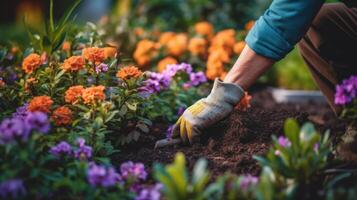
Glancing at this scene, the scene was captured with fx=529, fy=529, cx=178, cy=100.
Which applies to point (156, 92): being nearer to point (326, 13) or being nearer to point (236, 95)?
point (236, 95)

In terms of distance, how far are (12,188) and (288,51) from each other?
1.32 m

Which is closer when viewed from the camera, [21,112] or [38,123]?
[38,123]

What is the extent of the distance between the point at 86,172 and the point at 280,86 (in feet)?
11.6

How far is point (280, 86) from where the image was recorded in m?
5.29

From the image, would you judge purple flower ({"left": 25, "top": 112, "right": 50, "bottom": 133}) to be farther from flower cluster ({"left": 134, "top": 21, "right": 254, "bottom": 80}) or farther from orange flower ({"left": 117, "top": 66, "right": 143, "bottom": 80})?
flower cluster ({"left": 134, "top": 21, "right": 254, "bottom": 80})

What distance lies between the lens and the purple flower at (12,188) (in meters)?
1.87

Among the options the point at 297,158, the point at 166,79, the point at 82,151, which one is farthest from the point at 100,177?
the point at 166,79

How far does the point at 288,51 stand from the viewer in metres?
2.41

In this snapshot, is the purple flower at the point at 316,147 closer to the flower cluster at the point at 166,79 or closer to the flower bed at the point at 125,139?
the flower bed at the point at 125,139

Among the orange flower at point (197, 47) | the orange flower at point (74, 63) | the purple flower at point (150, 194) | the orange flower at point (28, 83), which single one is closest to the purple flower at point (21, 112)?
the orange flower at point (28, 83)

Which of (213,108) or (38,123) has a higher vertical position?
(38,123)

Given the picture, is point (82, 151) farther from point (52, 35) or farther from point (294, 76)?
point (294, 76)

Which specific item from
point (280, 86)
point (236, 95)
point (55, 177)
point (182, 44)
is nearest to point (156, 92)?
point (236, 95)

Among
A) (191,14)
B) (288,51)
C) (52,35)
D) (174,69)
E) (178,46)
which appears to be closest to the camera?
(288,51)
